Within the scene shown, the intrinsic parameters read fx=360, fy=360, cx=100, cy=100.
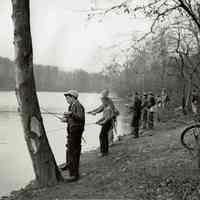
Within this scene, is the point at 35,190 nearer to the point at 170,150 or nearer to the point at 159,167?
the point at 159,167

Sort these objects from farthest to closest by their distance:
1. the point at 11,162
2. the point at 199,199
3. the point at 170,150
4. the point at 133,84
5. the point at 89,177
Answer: the point at 133,84, the point at 11,162, the point at 170,150, the point at 89,177, the point at 199,199

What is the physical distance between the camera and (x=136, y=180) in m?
7.07

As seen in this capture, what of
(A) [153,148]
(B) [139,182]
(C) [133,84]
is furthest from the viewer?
(C) [133,84]

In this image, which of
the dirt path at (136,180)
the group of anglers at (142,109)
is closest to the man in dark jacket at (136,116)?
the group of anglers at (142,109)

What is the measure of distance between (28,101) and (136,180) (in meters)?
2.67

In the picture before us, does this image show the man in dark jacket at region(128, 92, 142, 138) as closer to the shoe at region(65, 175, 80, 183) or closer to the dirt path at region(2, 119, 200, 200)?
the dirt path at region(2, 119, 200, 200)

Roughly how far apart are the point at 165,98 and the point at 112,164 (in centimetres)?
1853

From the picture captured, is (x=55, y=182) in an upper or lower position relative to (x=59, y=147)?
upper

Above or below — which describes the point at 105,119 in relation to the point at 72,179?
above

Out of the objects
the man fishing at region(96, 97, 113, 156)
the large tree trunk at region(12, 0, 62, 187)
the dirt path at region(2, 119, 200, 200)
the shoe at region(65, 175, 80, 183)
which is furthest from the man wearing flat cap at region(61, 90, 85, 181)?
the man fishing at region(96, 97, 113, 156)

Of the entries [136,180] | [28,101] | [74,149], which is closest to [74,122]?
[74,149]

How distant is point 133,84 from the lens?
176 feet

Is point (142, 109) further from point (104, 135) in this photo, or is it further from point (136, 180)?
point (136, 180)

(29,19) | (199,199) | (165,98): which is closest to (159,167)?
(199,199)
